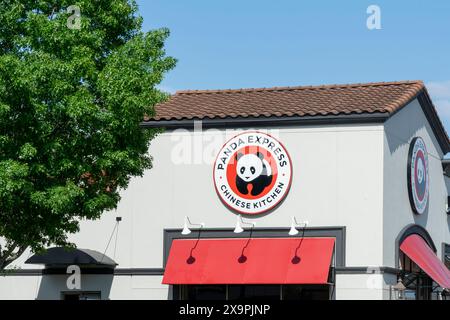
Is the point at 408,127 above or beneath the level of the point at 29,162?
above

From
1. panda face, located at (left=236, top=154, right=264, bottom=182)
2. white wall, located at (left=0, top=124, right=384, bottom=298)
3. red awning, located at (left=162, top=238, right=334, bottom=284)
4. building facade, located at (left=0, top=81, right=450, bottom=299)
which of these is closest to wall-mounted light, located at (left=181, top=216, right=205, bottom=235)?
building facade, located at (left=0, top=81, right=450, bottom=299)

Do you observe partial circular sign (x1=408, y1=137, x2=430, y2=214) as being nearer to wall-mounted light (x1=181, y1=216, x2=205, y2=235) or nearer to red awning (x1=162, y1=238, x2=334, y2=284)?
red awning (x1=162, y1=238, x2=334, y2=284)

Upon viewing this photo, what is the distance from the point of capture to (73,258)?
30.9 m

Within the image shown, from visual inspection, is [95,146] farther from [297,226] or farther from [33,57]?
[297,226]

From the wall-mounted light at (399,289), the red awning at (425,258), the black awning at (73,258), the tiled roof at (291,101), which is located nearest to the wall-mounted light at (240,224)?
the tiled roof at (291,101)

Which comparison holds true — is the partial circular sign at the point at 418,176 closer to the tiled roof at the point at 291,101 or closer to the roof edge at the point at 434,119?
the roof edge at the point at 434,119

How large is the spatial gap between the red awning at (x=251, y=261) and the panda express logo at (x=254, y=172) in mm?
1225

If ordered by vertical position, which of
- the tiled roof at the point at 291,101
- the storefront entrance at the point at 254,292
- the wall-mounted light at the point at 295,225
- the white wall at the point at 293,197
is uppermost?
the tiled roof at the point at 291,101

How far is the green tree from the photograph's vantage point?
912 inches

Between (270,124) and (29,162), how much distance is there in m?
9.00

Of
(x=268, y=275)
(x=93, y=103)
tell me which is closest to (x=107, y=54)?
(x=93, y=103)

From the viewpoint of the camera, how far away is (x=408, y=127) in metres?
32.4

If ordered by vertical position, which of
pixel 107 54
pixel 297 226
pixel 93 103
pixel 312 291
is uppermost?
pixel 107 54

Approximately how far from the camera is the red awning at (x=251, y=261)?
28078 mm
